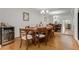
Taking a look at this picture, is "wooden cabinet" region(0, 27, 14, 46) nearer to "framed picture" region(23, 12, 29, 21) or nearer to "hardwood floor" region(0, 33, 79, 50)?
"hardwood floor" region(0, 33, 79, 50)

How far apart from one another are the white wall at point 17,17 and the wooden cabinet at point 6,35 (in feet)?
0.35

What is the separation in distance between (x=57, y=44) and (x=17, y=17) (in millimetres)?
998

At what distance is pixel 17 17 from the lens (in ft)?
6.61

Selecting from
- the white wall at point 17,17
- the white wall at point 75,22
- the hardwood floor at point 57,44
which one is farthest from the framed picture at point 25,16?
the white wall at point 75,22

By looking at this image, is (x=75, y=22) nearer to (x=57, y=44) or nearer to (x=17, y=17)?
(x=57, y=44)

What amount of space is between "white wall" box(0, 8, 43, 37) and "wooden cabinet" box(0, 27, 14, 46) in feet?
0.35

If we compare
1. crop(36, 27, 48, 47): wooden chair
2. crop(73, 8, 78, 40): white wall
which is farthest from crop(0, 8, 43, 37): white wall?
crop(73, 8, 78, 40): white wall

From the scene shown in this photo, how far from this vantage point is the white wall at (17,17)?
1.95 meters

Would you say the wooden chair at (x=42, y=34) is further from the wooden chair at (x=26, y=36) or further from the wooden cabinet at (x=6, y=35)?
the wooden cabinet at (x=6, y=35)
